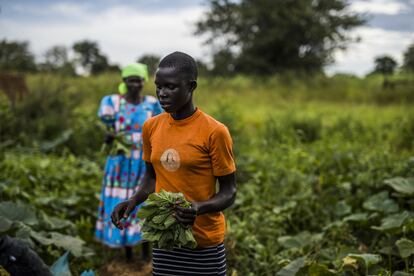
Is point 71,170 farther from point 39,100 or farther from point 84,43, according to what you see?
point 84,43

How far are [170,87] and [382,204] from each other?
3.04 meters

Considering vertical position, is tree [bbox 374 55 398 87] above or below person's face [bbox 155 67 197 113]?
above

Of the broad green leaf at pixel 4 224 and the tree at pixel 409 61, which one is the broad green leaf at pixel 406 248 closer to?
the broad green leaf at pixel 4 224

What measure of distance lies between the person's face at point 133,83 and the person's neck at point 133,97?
0.04m

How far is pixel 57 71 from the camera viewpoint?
15.6 metres

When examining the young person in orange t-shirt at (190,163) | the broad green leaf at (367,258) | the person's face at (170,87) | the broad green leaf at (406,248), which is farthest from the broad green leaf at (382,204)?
the person's face at (170,87)

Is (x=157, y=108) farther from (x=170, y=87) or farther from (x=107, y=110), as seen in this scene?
(x=170, y=87)

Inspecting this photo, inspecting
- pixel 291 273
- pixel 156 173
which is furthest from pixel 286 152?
pixel 156 173

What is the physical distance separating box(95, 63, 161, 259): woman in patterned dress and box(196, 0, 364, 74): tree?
1923 cm

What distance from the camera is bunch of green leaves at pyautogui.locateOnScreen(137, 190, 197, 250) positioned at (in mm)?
2199

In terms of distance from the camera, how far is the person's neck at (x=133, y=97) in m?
4.53

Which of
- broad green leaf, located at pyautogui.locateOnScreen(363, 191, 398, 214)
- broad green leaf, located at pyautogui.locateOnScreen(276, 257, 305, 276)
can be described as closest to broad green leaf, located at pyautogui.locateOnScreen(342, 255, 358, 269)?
broad green leaf, located at pyautogui.locateOnScreen(276, 257, 305, 276)

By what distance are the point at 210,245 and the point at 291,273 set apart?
124 centimetres

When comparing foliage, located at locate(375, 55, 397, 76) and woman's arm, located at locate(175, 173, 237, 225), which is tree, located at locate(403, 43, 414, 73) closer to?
foliage, located at locate(375, 55, 397, 76)
